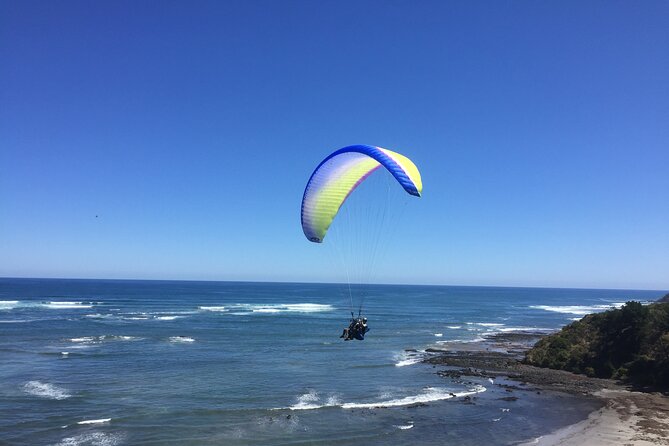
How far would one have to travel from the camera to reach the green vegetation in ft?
75.8

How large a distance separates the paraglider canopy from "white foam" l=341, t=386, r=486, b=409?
7.54m

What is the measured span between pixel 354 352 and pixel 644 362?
16.6 metres

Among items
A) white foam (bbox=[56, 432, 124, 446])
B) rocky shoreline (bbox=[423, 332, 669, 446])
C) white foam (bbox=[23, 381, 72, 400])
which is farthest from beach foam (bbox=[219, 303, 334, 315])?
white foam (bbox=[56, 432, 124, 446])

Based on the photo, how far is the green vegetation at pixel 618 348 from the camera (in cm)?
2311

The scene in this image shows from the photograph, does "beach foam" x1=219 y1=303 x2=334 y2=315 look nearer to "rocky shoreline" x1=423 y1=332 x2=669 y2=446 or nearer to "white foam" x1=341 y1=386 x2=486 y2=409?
"rocky shoreline" x1=423 y1=332 x2=669 y2=446

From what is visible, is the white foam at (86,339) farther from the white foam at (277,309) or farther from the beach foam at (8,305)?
the beach foam at (8,305)

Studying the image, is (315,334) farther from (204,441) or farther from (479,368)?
(204,441)

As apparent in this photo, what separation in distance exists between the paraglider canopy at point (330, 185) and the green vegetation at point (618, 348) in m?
16.6

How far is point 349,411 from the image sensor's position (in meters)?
19.2

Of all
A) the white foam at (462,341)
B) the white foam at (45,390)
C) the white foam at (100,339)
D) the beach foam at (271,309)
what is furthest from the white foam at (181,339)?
the beach foam at (271,309)

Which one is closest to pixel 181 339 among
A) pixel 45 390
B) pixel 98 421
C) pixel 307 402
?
pixel 45 390

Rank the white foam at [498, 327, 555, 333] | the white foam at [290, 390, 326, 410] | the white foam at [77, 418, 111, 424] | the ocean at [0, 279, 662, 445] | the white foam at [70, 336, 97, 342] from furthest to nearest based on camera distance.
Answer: the white foam at [498, 327, 555, 333] → the white foam at [70, 336, 97, 342] → the white foam at [290, 390, 326, 410] → the white foam at [77, 418, 111, 424] → the ocean at [0, 279, 662, 445]

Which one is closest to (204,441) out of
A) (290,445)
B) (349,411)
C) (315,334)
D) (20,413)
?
(290,445)

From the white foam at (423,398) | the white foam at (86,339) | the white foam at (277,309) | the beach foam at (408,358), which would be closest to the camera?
the white foam at (423,398)
